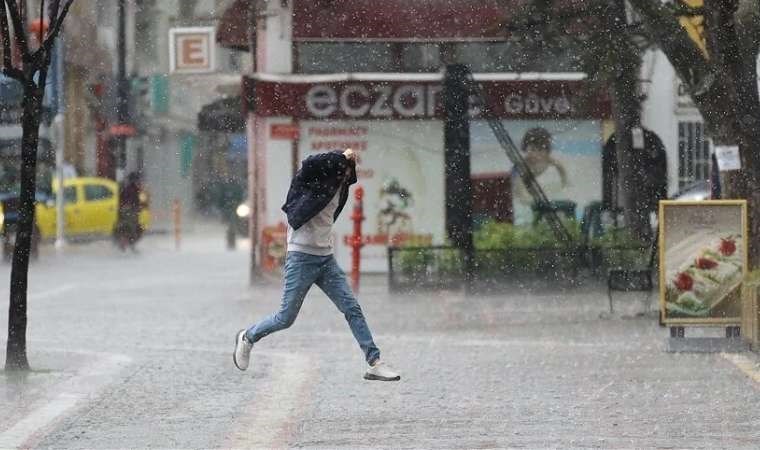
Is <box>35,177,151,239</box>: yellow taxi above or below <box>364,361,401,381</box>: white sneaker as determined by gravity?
above

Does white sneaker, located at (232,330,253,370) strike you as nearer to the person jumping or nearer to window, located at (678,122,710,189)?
the person jumping

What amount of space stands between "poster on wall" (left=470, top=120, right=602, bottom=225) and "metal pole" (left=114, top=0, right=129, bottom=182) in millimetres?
18970

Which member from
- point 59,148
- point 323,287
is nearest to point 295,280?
point 323,287

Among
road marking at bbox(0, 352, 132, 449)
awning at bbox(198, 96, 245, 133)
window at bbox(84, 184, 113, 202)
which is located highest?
awning at bbox(198, 96, 245, 133)

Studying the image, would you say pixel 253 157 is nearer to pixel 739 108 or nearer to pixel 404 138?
pixel 404 138

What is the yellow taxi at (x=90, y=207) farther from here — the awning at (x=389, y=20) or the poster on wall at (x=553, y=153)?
Answer: the poster on wall at (x=553, y=153)

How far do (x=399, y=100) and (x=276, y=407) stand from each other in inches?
647

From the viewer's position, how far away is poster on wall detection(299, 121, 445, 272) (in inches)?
1083

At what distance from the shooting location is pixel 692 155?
28.7 meters

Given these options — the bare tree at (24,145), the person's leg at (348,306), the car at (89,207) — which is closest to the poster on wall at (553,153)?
the bare tree at (24,145)

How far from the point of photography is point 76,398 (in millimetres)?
11711

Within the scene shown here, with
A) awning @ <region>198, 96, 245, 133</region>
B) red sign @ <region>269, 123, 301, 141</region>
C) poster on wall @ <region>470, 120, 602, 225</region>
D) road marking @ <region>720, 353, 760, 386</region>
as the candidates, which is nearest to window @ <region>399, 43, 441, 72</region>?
poster on wall @ <region>470, 120, 602, 225</region>

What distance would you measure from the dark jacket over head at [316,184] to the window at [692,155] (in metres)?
16.9

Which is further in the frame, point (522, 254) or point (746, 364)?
point (522, 254)
